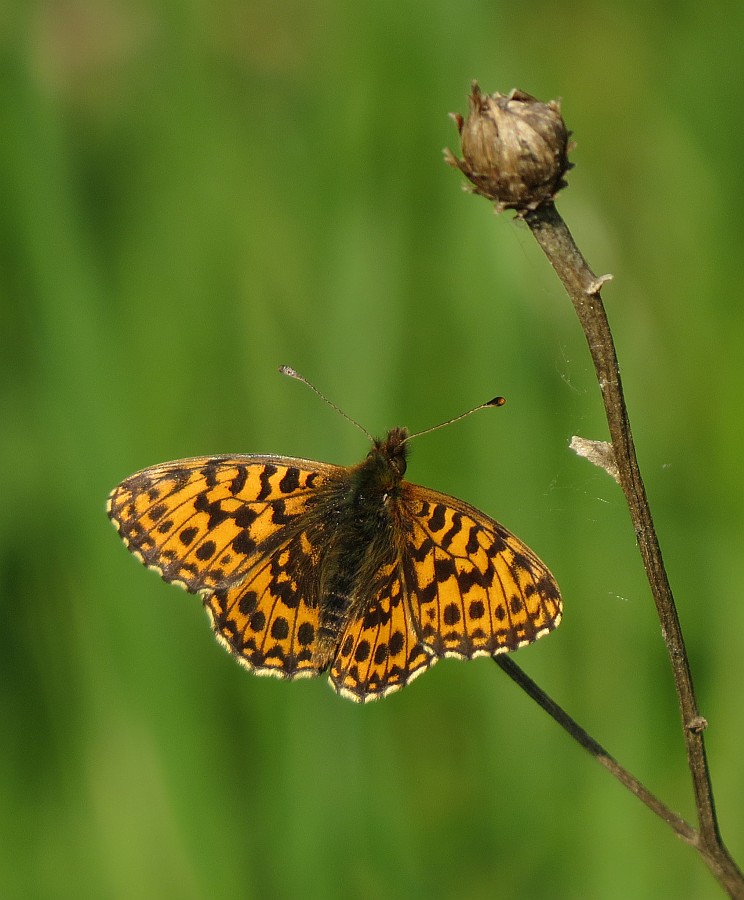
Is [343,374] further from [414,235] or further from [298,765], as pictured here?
[298,765]

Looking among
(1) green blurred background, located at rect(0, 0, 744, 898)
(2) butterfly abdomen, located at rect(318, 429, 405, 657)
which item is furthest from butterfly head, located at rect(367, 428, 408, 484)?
(1) green blurred background, located at rect(0, 0, 744, 898)

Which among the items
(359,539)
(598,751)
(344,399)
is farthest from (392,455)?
(598,751)

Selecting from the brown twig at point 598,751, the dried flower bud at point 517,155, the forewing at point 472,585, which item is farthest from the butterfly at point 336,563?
the dried flower bud at point 517,155

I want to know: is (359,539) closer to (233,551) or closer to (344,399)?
(233,551)

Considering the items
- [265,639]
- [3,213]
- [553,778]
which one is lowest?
[553,778]

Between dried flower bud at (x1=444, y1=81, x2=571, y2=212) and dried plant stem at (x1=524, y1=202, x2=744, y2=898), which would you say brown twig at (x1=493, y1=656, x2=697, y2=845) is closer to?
dried plant stem at (x1=524, y1=202, x2=744, y2=898)

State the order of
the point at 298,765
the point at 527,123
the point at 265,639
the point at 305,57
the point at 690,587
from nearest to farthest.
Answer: the point at 527,123, the point at 265,639, the point at 298,765, the point at 690,587, the point at 305,57

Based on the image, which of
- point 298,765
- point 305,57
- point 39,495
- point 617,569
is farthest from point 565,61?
point 298,765
